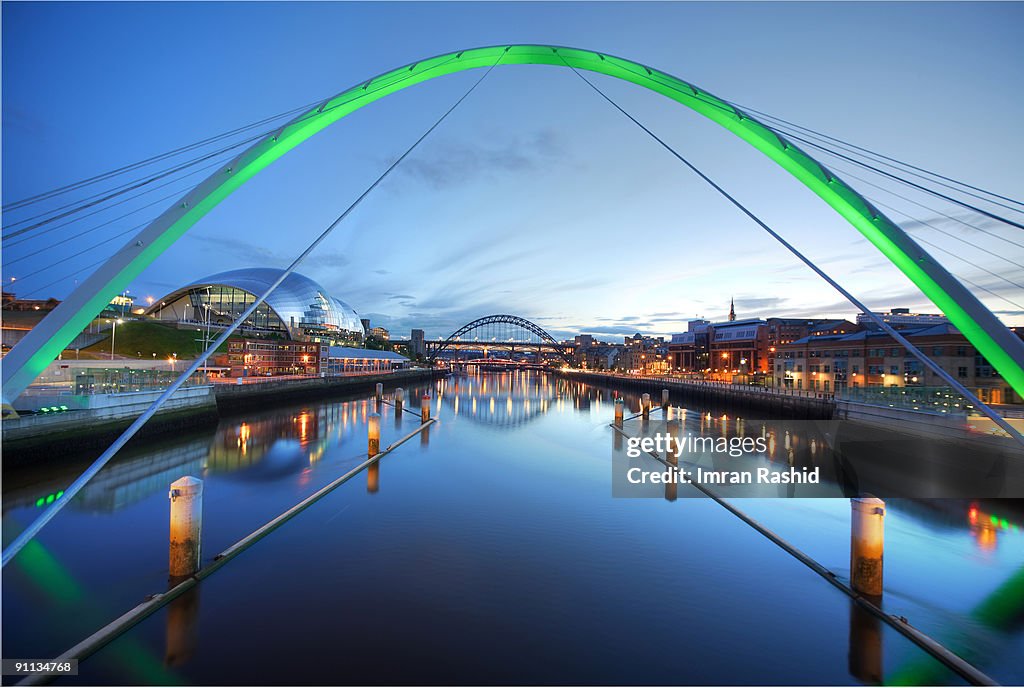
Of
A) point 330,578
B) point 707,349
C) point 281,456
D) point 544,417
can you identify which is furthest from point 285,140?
point 707,349

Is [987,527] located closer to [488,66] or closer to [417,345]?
[488,66]

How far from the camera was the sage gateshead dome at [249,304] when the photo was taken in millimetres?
73375

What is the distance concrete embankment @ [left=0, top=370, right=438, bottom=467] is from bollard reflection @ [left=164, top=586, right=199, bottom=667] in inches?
489

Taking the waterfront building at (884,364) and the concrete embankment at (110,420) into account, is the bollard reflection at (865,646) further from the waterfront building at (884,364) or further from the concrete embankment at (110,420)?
the waterfront building at (884,364)

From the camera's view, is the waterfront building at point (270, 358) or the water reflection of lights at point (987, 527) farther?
the waterfront building at point (270, 358)

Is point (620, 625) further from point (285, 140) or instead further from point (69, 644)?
point (285, 140)

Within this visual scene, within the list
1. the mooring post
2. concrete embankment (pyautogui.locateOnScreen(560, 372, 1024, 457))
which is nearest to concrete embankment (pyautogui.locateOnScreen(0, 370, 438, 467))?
the mooring post

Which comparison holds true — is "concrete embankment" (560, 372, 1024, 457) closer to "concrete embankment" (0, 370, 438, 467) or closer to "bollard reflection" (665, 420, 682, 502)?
"bollard reflection" (665, 420, 682, 502)

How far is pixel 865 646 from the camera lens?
7102mm

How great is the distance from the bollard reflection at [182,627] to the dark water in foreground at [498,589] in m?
0.03

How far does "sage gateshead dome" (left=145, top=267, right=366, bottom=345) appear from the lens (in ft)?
241

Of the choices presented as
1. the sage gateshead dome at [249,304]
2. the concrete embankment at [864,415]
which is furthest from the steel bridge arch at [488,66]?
the sage gateshead dome at [249,304]

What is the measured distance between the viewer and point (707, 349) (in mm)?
110875

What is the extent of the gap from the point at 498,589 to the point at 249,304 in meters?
80.1
